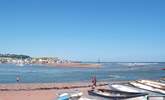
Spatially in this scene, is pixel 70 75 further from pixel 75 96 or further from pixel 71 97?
pixel 71 97

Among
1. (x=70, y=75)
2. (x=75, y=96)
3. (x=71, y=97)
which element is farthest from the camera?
(x=70, y=75)

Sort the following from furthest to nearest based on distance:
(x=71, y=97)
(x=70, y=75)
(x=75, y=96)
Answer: (x=70, y=75) < (x=75, y=96) < (x=71, y=97)

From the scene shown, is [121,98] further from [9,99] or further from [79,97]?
[9,99]

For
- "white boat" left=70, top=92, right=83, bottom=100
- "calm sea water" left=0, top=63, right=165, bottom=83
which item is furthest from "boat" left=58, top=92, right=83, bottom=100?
"calm sea water" left=0, top=63, right=165, bottom=83

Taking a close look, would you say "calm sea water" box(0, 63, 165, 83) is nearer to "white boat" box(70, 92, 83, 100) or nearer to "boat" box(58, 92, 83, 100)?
"white boat" box(70, 92, 83, 100)

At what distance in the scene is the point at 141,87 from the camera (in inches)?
1251

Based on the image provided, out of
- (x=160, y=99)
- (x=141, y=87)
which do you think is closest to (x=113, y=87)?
(x=141, y=87)

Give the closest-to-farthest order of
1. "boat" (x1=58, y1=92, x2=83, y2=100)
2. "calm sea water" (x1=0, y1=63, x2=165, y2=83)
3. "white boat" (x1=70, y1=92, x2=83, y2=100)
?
1. "boat" (x1=58, y1=92, x2=83, y2=100)
2. "white boat" (x1=70, y1=92, x2=83, y2=100)
3. "calm sea water" (x1=0, y1=63, x2=165, y2=83)

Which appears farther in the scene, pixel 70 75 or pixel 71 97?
pixel 70 75

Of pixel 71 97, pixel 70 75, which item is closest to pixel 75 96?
pixel 71 97

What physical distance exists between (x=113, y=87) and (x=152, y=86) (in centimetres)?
378

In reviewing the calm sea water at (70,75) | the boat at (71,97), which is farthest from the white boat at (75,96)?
the calm sea water at (70,75)

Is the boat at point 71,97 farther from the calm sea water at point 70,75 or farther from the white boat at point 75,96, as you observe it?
the calm sea water at point 70,75

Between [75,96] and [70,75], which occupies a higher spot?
[70,75]
